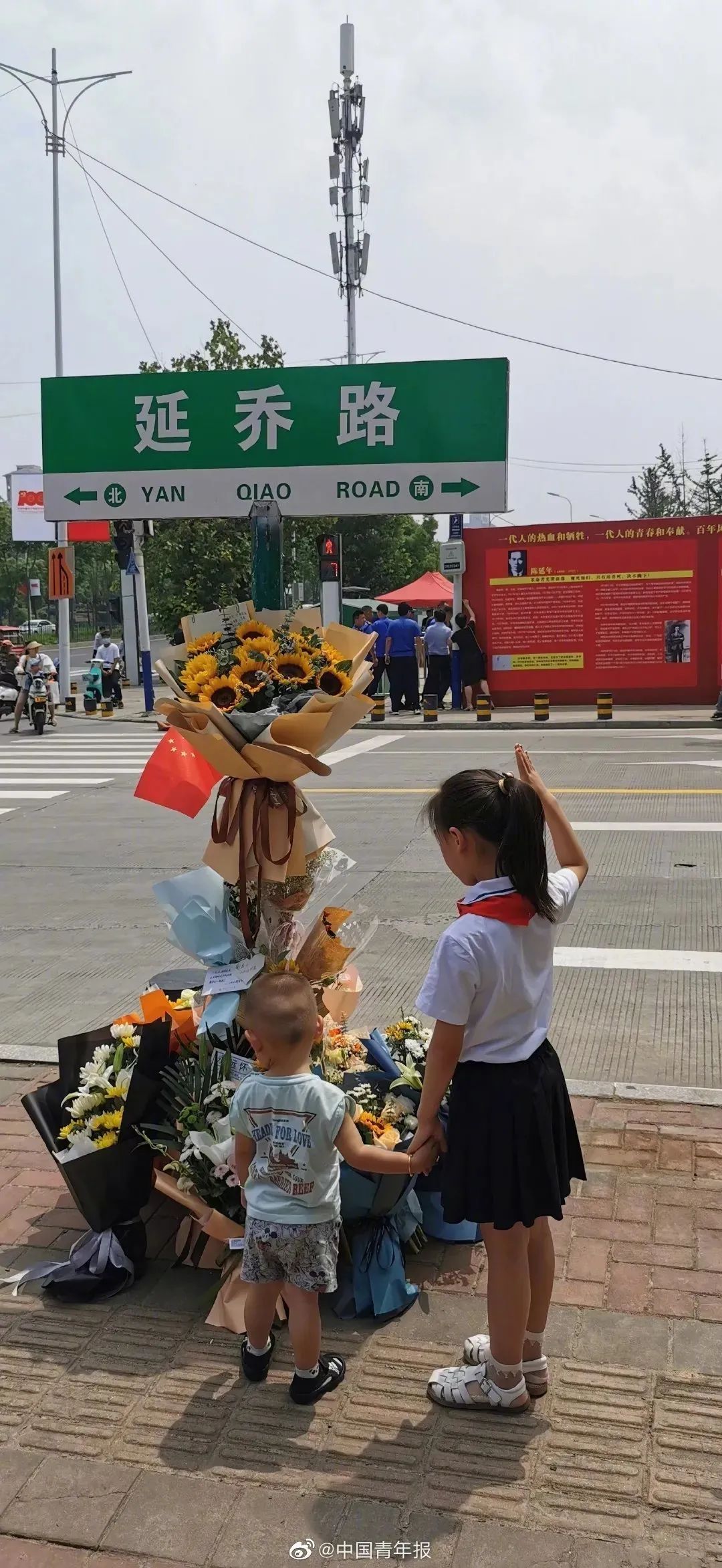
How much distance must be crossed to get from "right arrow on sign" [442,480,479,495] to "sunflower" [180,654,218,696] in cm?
→ 1594

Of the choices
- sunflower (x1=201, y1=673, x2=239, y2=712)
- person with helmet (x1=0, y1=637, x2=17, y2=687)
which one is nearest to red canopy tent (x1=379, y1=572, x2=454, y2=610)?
person with helmet (x1=0, y1=637, x2=17, y2=687)

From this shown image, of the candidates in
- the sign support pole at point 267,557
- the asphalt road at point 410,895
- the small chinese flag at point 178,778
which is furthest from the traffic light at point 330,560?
the small chinese flag at point 178,778

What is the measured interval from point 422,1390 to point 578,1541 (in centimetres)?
61

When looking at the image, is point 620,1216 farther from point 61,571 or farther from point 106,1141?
point 61,571

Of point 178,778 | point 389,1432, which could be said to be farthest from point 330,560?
point 389,1432

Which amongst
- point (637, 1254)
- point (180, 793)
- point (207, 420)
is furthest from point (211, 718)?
point (207, 420)

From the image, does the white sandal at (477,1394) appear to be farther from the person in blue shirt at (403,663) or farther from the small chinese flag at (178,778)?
the person in blue shirt at (403,663)

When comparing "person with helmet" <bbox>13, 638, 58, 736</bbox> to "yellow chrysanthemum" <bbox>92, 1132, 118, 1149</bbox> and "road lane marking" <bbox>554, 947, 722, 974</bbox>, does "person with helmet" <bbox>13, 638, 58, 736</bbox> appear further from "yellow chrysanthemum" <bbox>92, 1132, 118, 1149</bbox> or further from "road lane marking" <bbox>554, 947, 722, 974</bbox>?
"yellow chrysanthemum" <bbox>92, 1132, 118, 1149</bbox>

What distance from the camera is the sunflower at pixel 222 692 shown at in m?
3.56

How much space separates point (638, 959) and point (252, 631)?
3.79 metres

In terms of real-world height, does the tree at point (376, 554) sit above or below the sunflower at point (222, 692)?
above

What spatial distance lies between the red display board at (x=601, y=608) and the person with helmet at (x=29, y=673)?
23.3 ft

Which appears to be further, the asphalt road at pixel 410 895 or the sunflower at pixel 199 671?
the asphalt road at pixel 410 895

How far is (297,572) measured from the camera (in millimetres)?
51000
